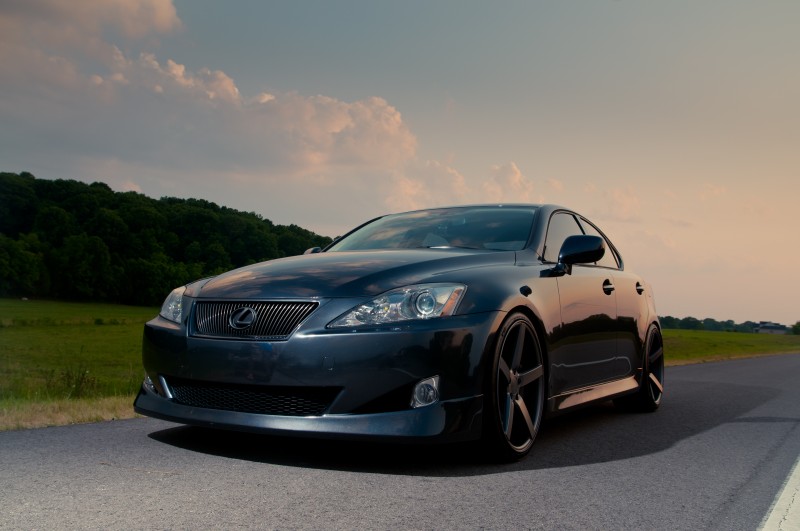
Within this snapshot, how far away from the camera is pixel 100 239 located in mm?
76625

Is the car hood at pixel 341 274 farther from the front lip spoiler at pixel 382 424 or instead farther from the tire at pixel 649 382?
the tire at pixel 649 382

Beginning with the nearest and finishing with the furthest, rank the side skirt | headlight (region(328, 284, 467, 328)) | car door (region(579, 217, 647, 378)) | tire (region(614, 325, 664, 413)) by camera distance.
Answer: headlight (region(328, 284, 467, 328)), the side skirt, car door (region(579, 217, 647, 378)), tire (region(614, 325, 664, 413))

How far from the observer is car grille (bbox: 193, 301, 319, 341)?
169 inches

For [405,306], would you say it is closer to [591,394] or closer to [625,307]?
[591,394]

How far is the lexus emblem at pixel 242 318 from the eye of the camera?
438cm

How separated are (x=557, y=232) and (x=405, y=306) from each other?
230 cm

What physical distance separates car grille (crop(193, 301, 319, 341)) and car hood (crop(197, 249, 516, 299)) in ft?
0.19

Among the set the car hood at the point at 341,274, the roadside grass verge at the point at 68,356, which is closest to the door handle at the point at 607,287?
the car hood at the point at 341,274

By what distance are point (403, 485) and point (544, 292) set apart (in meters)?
1.79

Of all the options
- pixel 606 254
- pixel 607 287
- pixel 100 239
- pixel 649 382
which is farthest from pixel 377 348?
pixel 100 239

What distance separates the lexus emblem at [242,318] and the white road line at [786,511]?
254 cm

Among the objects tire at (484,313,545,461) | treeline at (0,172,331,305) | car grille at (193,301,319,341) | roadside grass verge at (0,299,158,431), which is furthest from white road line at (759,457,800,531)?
treeline at (0,172,331,305)

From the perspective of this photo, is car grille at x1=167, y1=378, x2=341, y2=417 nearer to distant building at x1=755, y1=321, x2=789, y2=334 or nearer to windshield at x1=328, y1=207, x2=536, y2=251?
windshield at x1=328, y1=207, x2=536, y2=251

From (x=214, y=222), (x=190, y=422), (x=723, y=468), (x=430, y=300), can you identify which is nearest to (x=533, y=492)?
(x=430, y=300)
